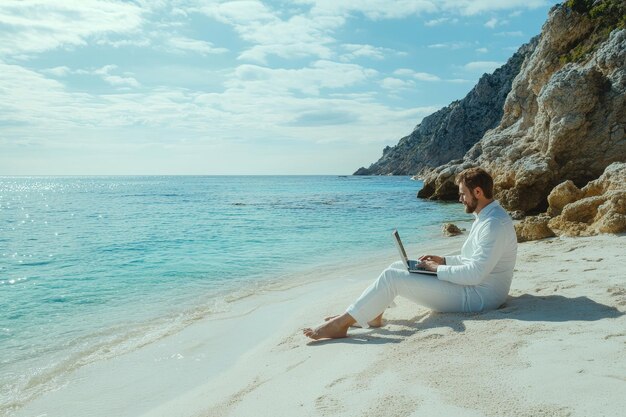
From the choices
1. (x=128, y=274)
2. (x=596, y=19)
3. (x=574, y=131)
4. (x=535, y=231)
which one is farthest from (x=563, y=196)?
(x=596, y=19)

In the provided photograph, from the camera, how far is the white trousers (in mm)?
5113

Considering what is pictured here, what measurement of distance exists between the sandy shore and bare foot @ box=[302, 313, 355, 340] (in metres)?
0.10

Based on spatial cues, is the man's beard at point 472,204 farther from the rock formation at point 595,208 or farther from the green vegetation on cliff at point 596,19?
the green vegetation on cliff at point 596,19

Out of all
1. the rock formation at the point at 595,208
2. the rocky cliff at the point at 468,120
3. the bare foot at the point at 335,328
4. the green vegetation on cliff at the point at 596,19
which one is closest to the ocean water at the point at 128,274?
the bare foot at the point at 335,328

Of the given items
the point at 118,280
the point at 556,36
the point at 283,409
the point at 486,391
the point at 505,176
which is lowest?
the point at 118,280

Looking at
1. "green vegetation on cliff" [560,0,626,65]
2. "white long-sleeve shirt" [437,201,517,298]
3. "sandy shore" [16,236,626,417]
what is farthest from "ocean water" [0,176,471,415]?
"green vegetation on cliff" [560,0,626,65]

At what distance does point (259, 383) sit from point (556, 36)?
105 ft

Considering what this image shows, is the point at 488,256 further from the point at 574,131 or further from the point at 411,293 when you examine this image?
the point at 574,131

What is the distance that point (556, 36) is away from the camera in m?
29.6

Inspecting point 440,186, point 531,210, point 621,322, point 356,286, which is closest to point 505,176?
point 531,210

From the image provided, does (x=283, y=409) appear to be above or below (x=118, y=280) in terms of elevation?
above

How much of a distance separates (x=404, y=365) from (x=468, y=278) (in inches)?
58.3

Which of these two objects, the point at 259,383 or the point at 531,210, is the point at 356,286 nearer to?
the point at 259,383

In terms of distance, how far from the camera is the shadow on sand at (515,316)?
15.3 ft
